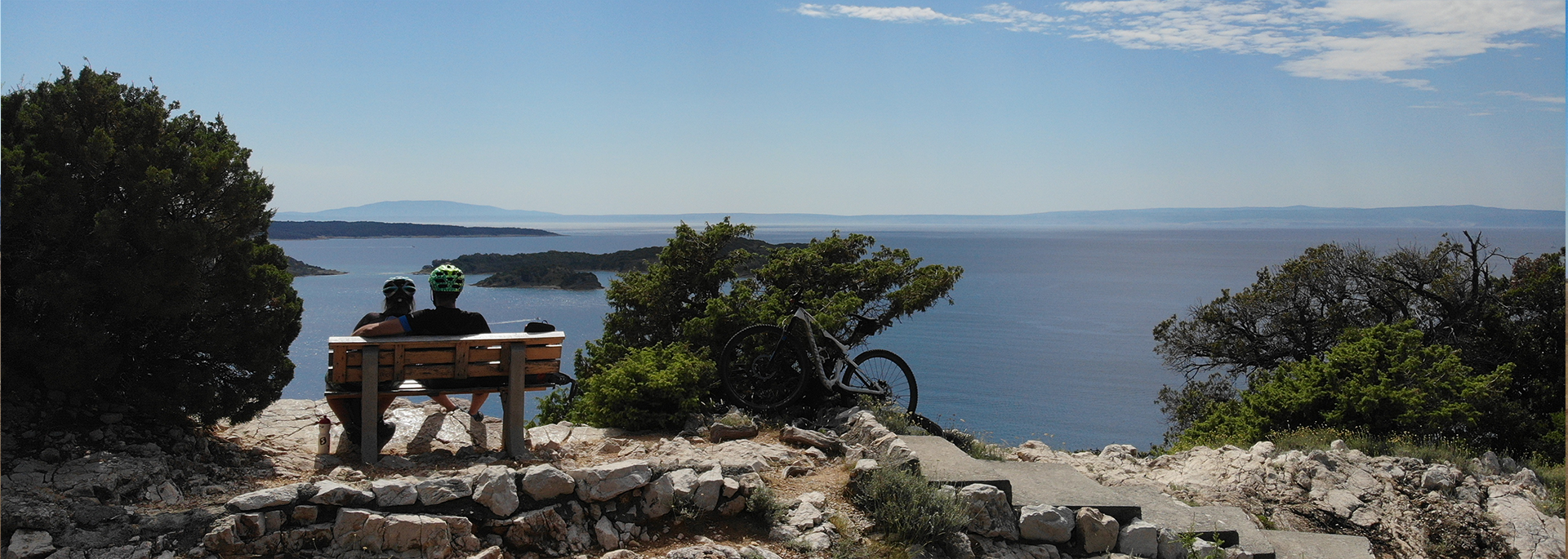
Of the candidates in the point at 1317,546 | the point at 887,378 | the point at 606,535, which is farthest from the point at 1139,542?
the point at 606,535

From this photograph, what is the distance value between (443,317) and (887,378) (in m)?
4.29

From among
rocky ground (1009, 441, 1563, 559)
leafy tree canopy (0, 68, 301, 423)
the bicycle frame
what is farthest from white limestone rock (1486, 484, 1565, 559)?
leafy tree canopy (0, 68, 301, 423)

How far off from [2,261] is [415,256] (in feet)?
87.9

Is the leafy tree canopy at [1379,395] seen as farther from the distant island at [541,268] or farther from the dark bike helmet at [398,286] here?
the distant island at [541,268]

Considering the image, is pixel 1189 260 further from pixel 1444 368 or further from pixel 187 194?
pixel 187 194

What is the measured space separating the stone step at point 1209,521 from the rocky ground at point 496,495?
0.90 m

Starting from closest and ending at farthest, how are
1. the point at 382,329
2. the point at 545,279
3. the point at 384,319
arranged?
the point at 382,329
the point at 384,319
the point at 545,279

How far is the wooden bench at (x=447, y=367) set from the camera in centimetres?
648

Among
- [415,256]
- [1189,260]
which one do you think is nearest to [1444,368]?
[415,256]

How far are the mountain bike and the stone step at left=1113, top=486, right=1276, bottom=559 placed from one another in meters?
2.36

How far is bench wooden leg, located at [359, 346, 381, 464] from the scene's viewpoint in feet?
21.2

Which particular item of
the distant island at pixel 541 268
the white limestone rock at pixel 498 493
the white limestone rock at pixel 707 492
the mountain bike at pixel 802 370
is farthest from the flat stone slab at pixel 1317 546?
the distant island at pixel 541 268

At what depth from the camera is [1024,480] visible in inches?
276

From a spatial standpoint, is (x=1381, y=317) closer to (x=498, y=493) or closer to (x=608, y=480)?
(x=608, y=480)
